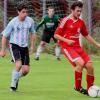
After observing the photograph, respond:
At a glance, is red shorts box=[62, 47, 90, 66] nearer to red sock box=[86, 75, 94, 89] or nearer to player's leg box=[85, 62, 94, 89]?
player's leg box=[85, 62, 94, 89]

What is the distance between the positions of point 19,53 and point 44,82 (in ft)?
6.01

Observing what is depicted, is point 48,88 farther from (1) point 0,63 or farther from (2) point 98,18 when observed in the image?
(2) point 98,18

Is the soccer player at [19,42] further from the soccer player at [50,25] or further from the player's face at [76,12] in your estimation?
the soccer player at [50,25]

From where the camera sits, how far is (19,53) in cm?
1134

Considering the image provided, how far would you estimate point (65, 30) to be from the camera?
10898mm

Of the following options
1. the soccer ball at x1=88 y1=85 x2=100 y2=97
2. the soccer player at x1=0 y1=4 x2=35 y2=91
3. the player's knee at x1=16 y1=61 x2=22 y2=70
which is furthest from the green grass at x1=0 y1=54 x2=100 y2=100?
the player's knee at x1=16 y1=61 x2=22 y2=70

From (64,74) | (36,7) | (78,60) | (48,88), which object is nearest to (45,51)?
(36,7)

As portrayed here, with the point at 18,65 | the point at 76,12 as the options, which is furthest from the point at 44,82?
the point at 76,12

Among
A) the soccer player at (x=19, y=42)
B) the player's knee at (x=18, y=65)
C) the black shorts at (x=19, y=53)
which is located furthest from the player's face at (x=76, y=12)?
the player's knee at (x=18, y=65)

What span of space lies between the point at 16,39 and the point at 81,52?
1.38m

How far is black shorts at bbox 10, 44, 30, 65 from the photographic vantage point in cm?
1128

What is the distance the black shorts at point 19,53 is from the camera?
11284 mm

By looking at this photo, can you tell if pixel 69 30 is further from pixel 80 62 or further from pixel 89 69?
pixel 89 69

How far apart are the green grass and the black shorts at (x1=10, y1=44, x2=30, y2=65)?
0.62m
